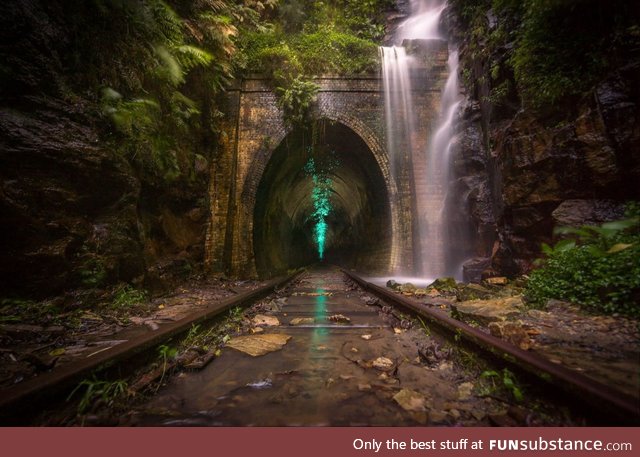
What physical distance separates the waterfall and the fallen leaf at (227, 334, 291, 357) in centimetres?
735

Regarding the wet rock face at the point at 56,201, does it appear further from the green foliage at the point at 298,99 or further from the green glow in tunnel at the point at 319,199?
the green glow in tunnel at the point at 319,199

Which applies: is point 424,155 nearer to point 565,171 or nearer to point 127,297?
point 565,171

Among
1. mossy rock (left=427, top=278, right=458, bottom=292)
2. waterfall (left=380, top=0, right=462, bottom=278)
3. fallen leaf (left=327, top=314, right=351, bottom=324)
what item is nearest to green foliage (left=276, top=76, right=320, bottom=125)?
waterfall (left=380, top=0, right=462, bottom=278)

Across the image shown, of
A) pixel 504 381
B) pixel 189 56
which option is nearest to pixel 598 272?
pixel 504 381

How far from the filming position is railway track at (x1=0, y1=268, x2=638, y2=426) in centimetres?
130

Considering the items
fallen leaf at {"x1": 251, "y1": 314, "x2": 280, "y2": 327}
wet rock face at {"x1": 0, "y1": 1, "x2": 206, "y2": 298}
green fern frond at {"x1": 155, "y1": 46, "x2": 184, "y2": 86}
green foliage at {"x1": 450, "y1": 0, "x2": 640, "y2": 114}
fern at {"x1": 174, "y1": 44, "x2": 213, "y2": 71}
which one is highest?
fern at {"x1": 174, "y1": 44, "x2": 213, "y2": 71}

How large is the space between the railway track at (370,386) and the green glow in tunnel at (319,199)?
9.91 m

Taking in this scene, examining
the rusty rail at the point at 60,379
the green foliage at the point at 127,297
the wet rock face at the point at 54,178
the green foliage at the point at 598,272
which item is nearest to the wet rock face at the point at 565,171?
the green foliage at the point at 598,272

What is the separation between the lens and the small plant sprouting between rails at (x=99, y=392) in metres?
1.42

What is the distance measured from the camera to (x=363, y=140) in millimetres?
9703

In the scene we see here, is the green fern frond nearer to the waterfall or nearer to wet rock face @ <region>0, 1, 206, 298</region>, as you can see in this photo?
wet rock face @ <region>0, 1, 206, 298</region>

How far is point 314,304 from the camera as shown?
4820mm

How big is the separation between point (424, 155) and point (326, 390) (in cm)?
955
